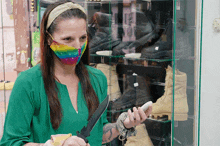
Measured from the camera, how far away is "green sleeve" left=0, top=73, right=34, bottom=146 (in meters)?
1.08

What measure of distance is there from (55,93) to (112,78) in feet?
4.84

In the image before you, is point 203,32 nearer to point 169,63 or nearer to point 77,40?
point 169,63

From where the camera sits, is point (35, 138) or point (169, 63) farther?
point (169, 63)

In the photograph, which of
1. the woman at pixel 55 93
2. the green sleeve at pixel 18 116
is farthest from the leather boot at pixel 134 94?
the green sleeve at pixel 18 116

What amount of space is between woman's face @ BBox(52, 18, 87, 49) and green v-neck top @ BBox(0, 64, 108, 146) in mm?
161

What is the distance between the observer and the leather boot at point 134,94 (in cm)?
240

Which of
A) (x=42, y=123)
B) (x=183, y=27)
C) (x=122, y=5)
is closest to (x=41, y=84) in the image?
(x=42, y=123)

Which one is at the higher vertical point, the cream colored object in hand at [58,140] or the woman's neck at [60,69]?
the woman's neck at [60,69]

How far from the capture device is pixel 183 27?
1920 millimetres

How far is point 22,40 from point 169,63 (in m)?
1.23

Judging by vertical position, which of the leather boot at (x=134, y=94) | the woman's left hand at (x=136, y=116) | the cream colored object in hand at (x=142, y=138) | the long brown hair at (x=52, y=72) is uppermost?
the long brown hair at (x=52, y=72)

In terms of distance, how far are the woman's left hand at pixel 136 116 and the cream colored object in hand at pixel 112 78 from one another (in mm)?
1369

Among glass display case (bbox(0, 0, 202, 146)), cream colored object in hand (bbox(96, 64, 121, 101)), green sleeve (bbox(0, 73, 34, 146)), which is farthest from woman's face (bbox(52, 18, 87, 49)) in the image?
cream colored object in hand (bbox(96, 64, 121, 101))

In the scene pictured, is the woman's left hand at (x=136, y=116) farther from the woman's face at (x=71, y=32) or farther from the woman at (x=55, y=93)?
the woman's face at (x=71, y=32)
